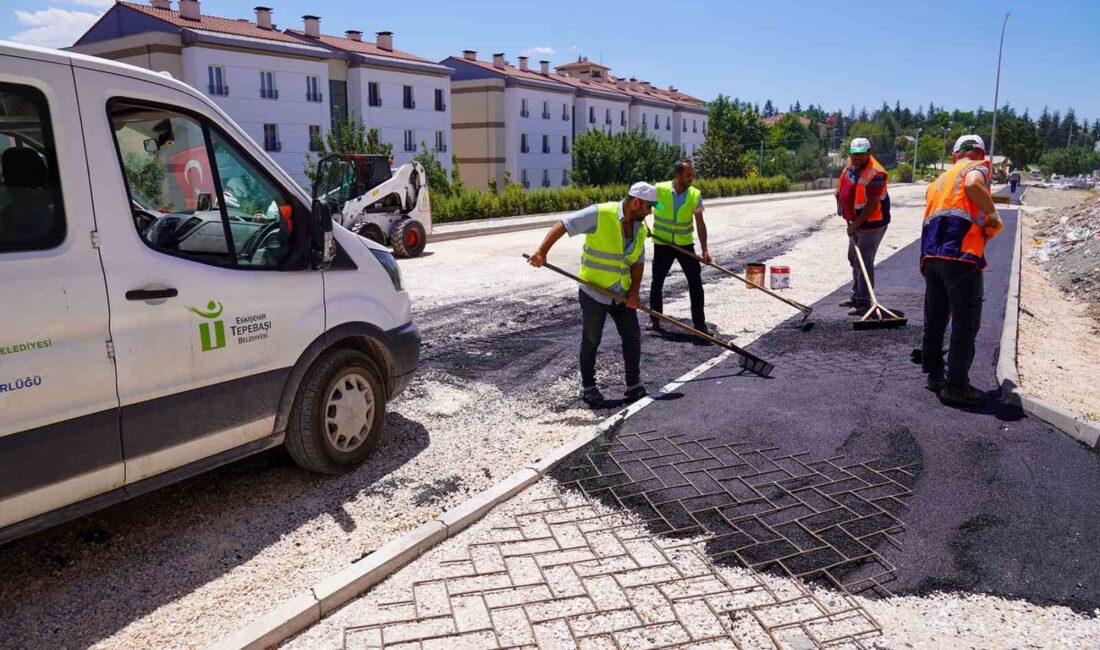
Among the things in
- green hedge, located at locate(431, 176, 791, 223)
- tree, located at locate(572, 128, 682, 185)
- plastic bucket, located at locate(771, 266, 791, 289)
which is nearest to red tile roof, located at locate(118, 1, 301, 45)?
green hedge, located at locate(431, 176, 791, 223)

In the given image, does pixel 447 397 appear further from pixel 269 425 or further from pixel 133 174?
pixel 133 174

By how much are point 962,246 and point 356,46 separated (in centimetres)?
4308

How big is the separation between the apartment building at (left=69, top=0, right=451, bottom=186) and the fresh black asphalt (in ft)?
95.2

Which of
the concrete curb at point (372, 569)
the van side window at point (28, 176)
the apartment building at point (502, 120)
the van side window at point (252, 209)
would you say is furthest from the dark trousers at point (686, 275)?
the apartment building at point (502, 120)

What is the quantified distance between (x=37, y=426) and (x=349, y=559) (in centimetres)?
149

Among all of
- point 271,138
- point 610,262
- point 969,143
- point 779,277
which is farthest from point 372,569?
point 271,138

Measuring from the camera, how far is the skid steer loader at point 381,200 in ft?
55.4

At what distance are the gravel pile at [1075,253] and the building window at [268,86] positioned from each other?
107ft

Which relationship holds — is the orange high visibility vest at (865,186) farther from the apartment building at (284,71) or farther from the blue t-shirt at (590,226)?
the apartment building at (284,71)

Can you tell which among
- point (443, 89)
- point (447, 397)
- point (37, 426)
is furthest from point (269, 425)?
point (443, 89)

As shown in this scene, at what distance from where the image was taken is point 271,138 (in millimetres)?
38031

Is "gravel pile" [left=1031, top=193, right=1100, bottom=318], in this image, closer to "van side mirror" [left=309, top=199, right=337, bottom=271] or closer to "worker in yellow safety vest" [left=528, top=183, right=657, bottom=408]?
"worker in yellow safety vest" [left=528, top=183, right=657, bottom=408]

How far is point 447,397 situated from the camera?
6402mm

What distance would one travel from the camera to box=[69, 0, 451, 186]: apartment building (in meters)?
34.3
